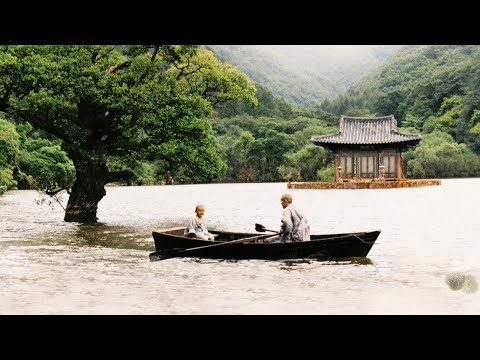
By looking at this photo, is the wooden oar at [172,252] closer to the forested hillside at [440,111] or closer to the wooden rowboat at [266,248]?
the wooden rowboat at [266,248]

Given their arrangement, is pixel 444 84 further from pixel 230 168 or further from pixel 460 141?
pixel 230 168

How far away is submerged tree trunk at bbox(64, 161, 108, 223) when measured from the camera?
50.6ft

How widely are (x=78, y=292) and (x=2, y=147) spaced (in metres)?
17.0

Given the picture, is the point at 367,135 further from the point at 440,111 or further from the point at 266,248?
the point at 266,248

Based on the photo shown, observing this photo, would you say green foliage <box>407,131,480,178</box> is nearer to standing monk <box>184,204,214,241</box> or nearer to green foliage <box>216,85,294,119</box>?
green foliage <box>216,85,294,119</box>

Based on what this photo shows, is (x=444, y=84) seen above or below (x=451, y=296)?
above

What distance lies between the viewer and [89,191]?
15.8 m

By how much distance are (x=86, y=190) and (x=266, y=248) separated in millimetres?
7607

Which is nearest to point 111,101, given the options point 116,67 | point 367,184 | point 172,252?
point 116,67

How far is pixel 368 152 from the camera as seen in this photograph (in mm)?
35344

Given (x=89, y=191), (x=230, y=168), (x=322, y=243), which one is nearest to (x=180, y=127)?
(x=89, y=191)

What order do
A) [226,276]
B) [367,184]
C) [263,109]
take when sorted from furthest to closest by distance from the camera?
[263,109] → [367,184] → [226,276]

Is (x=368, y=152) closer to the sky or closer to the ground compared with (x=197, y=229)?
closer to the sky

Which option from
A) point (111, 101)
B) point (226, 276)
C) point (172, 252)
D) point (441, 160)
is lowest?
point (226, 276)
